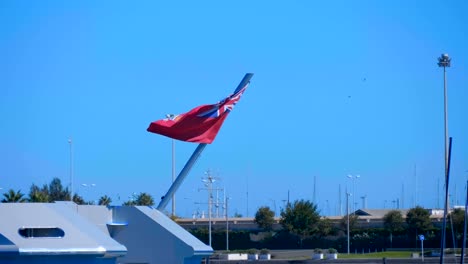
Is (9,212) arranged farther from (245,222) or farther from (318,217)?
(245,222)

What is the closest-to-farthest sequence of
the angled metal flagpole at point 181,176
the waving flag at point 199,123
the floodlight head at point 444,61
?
the angled metal flagpole at point 181,176, the waving flag at point 199,123, the floodlight head at point 444,61

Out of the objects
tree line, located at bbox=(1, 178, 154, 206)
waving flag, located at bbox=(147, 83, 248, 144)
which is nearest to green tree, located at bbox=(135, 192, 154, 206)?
tree line, located at bbox=(1, 178, 154, 206)

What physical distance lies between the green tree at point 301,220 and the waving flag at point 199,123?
5127 cm

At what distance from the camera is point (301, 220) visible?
79.5 metres

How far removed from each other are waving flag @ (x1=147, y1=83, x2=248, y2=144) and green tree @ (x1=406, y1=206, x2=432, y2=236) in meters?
51.0

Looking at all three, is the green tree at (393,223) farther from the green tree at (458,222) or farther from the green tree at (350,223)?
the green tree at (458,222)

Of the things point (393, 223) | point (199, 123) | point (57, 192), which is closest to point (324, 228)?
point (393, 223)

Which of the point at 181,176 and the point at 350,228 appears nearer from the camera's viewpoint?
the point at 181,176

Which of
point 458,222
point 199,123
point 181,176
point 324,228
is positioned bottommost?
point 324,228

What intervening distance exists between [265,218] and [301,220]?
3889 mm

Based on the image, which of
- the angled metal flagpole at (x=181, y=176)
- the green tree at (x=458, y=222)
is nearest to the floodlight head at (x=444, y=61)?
the green tree at (x=458, y=222)

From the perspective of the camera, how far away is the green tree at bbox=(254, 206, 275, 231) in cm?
8208

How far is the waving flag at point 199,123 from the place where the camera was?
27.9 metres

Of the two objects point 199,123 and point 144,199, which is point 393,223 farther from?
point 199,123
